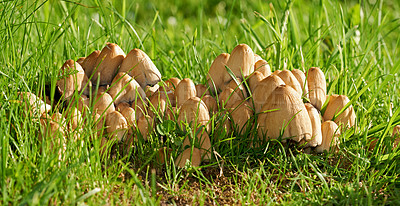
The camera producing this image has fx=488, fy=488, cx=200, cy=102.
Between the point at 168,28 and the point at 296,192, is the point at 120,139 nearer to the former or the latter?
the point at 296,192

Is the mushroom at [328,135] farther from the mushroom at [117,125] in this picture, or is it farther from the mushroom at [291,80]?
the mushroom at [117,125]

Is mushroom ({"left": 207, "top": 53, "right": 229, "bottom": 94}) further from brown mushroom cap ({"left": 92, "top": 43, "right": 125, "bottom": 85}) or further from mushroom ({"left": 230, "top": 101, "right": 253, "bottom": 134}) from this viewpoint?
brown mushroom cap ({"left": 92, "top": 43, "right": 125, "bottom": 85})

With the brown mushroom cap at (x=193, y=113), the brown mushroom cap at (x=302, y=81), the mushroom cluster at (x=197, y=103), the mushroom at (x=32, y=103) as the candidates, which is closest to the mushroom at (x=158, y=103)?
the mushroom cluster at (x=197, y=103)

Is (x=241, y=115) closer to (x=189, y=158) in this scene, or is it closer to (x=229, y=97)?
(x=229, y=97)

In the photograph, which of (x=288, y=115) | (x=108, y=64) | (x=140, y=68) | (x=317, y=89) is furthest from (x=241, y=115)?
(x=108, y=64)

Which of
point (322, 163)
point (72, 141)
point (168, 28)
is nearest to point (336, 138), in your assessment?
point (322, 163)

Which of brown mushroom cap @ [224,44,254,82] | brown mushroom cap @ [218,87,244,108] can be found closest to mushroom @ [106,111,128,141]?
brown mushroom cap @ [218,87,244,108]
